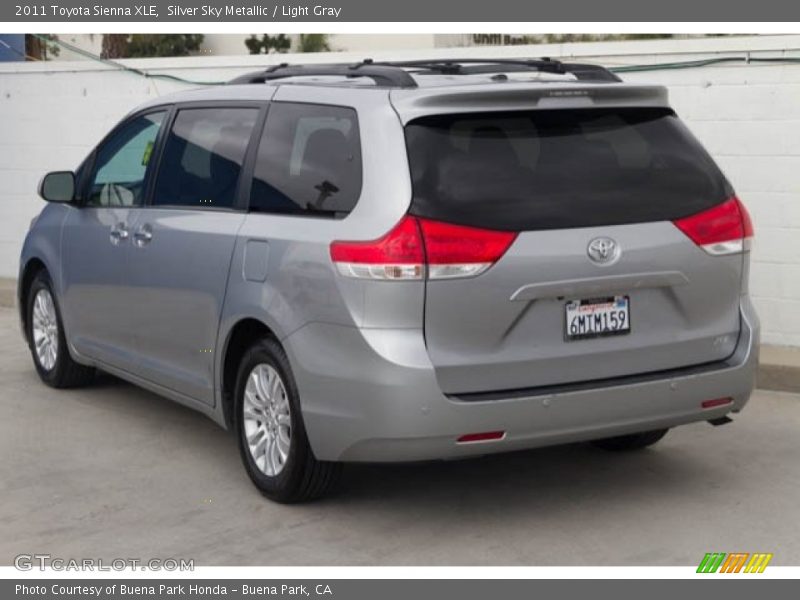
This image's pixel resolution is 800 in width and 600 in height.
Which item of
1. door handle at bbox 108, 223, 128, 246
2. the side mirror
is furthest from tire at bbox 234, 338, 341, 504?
the side mirror

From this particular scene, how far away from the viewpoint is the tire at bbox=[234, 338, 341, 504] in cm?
601

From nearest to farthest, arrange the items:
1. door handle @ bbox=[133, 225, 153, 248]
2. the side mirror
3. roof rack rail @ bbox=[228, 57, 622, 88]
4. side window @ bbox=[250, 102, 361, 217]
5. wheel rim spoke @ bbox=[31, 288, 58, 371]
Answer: side window @ bbox=[250, 102, 361, 217] → roof rack rail @ bbox=[228, 57, 622, 88] → door handle @ bbox=[133, 225, 153, 248] → the side mirror → wheel rim spoke @ bbox=[31, 288, 58, 371]

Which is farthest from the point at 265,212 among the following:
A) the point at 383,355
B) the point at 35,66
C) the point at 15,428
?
the point at 35,66

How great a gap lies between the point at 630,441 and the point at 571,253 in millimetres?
1726

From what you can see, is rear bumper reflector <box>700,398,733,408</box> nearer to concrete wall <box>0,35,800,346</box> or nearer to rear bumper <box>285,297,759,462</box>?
rear bumper <box>285,297,759,462</box>

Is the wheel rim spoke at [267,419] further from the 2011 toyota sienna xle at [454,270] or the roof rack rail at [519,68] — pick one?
the roof rack rail at [519,68]

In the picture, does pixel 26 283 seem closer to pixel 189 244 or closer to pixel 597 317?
pixel 189 244

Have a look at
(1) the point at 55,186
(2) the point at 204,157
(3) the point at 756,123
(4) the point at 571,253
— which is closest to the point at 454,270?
(4) the point at 571,253

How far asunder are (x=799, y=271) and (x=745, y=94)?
3.89 feet

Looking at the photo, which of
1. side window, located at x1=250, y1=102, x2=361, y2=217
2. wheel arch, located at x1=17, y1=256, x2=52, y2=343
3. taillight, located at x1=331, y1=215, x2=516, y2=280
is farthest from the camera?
wheel arch, located at x1=17, y1=256, x2=52, y2=343

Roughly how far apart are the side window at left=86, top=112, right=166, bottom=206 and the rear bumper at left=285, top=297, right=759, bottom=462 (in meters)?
2.06

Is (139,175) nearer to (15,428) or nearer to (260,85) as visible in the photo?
(260,85)

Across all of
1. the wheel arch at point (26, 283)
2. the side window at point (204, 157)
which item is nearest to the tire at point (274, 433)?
the side window at point (204, 157)

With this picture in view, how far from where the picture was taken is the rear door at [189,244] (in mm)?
6605
